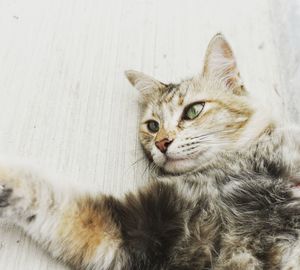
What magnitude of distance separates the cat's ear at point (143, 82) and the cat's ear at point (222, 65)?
0.66ft

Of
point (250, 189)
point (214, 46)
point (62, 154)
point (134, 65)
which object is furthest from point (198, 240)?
point (134, 65)

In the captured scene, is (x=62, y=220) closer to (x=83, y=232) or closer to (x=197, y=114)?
(x=83, y=232)

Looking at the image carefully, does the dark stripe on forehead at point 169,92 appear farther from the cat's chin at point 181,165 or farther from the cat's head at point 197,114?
the cat's chin at point 181,165

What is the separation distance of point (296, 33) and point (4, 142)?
1.36 meters

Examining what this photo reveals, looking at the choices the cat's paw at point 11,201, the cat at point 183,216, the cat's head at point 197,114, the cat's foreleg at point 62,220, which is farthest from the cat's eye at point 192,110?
the cat's paw at point 11,201

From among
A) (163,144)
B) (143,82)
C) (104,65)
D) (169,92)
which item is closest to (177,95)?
(169,92)

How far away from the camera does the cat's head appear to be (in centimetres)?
154

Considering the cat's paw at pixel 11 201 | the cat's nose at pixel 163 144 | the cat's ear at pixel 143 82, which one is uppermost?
the cat's ear at pixel 143 82

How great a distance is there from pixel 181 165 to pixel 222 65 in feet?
1.50

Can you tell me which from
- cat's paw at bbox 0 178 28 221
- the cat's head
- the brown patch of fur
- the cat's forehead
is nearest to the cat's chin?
the cat's head

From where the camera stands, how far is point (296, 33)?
2049 millimetres

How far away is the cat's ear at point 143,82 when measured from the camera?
71.0 inches

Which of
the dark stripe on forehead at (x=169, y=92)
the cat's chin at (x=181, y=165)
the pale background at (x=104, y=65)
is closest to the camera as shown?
the cat's chin at (x=181, y=165)

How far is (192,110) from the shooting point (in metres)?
1.67
